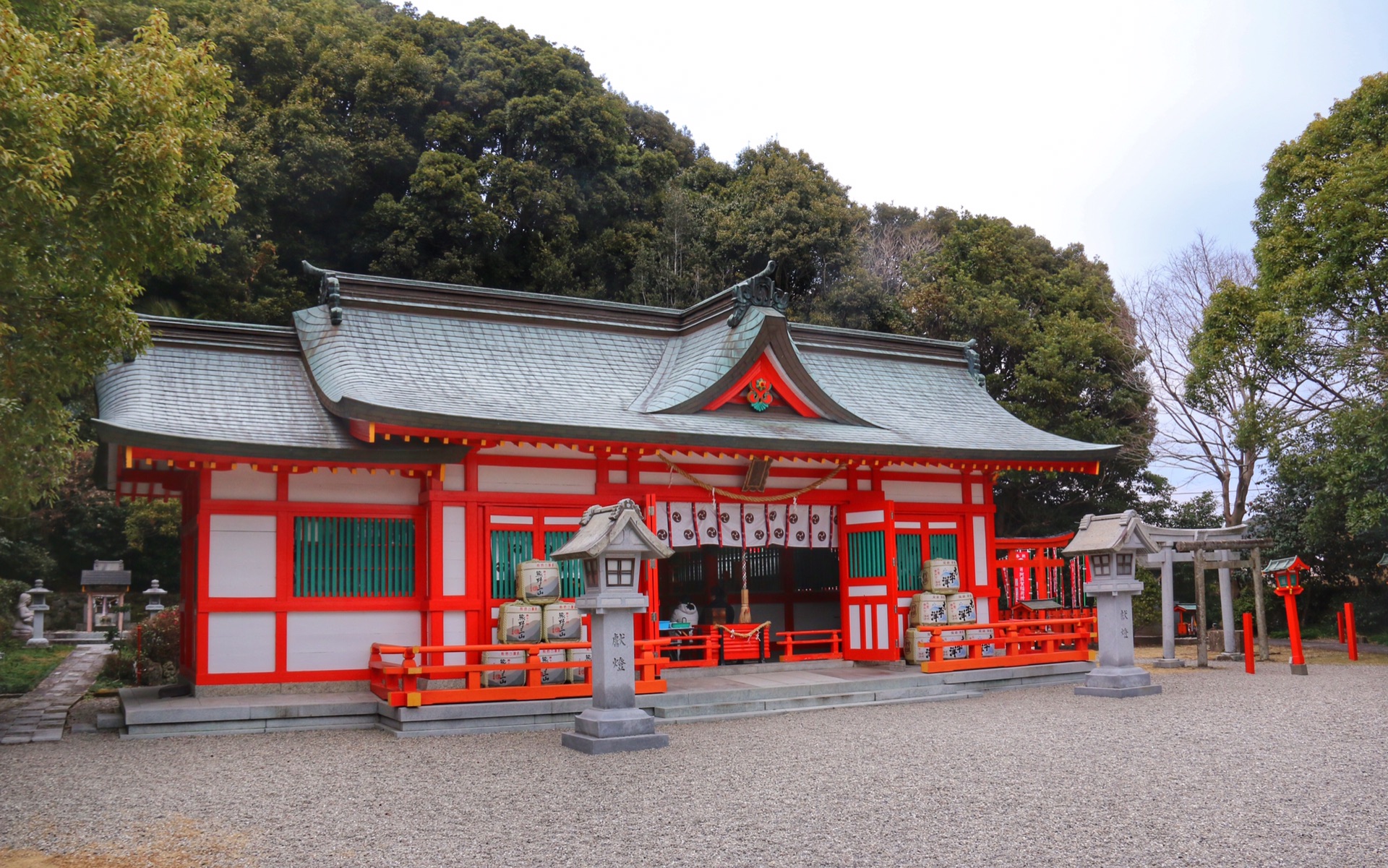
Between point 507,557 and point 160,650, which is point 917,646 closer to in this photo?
point 507,557

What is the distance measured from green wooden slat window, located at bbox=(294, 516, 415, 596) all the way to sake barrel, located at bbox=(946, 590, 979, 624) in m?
A: 7.29

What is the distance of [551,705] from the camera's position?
36.5 feet

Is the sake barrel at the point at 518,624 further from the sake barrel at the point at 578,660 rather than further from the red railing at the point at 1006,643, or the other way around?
the red railing at the point at 1006,643

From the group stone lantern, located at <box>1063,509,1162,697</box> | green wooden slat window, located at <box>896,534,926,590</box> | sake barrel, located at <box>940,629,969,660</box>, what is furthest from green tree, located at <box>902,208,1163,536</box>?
stone lantern, located at <box>1063,509,1162,697</box>

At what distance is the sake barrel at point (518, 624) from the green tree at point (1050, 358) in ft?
57.1

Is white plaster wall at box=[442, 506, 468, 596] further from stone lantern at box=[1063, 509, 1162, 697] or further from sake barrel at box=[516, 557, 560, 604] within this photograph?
stone lantern at box=[1063, 509, 1162, 697]

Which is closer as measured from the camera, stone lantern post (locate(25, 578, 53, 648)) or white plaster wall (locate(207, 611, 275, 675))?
white plaster wall (locate(207, 611, 275, 675))

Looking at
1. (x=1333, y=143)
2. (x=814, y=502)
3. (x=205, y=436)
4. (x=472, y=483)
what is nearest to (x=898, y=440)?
(x=814, y=502)

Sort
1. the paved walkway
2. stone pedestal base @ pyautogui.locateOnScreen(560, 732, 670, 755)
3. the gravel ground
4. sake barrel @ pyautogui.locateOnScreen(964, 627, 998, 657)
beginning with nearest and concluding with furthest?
the gravel ground < stone pedestal base @ pyautogui.locateOnScreen(560, 732, 670, 755) < the paved walkway < sake barrel @ pyautogui.locateOnScreen(964, 627, 998, 657)

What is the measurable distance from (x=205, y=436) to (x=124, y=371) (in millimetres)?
2731

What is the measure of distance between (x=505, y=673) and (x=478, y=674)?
1.58 feet

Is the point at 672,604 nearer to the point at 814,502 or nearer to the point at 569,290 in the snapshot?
the point at 814,502

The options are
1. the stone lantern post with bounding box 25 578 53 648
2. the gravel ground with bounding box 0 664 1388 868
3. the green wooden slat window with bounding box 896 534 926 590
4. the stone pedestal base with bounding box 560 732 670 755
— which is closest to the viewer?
the gravel ground with bounding box 0 664 1388 868

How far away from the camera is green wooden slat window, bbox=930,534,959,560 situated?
15.2m
